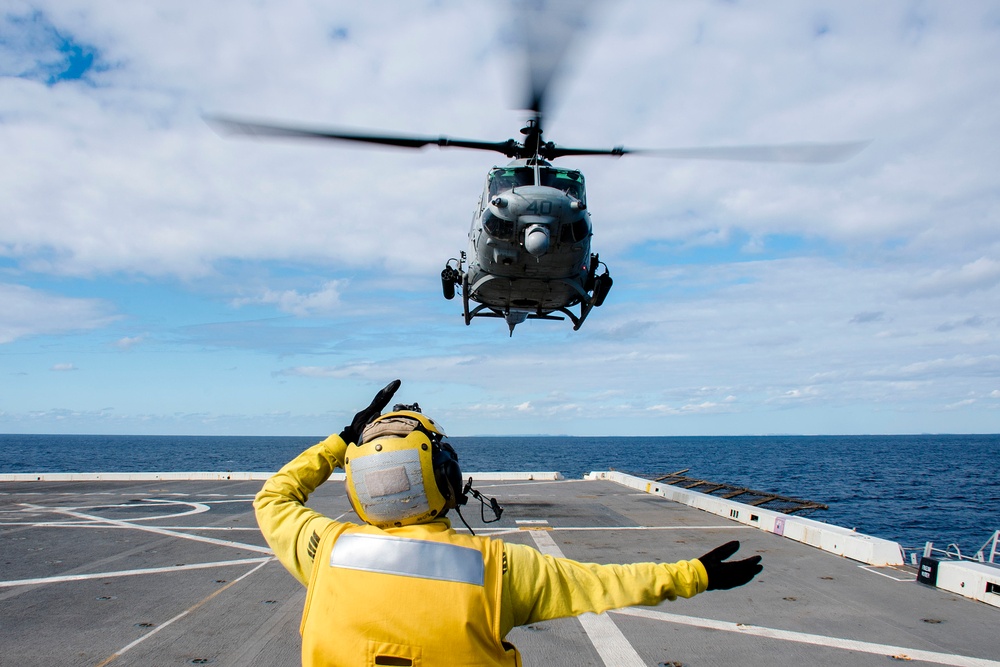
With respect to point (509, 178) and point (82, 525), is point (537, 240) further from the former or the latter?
point (82, 525)

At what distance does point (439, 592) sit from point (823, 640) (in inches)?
249

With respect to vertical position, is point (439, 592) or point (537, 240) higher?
point (537, 240)

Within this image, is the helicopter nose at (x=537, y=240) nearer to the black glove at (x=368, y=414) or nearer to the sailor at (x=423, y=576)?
the black glove at (x=368, y=414)

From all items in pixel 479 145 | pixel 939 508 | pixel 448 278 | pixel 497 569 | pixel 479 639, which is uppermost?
pixel 479 145

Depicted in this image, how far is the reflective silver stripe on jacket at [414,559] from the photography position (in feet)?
7.63

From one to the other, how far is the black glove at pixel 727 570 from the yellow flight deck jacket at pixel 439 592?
4 cm

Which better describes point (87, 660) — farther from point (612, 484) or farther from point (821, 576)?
point (612, 484)

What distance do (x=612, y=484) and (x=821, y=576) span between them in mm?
16041

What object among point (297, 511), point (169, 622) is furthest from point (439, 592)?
point (169, 622)

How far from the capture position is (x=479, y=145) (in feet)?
48.3

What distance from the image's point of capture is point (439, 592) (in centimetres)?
229

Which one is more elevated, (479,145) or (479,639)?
(479,145)

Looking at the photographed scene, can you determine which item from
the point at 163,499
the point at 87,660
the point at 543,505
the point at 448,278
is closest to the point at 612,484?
the point at 543,505

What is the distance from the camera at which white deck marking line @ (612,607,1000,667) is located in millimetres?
6280
